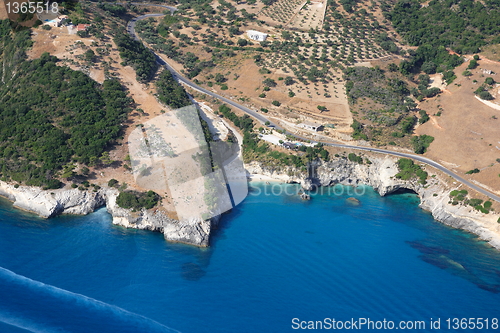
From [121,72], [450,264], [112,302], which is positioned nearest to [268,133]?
[121,72]

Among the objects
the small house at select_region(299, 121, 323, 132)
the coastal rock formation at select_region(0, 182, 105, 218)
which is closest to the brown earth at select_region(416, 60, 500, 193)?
the small house at select_region(299, 121, 323, 132)

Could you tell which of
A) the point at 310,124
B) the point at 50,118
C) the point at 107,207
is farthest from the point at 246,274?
the point at 50,118

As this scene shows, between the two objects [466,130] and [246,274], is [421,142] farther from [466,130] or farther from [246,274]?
[246,274]

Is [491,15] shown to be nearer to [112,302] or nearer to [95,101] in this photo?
[95,101]

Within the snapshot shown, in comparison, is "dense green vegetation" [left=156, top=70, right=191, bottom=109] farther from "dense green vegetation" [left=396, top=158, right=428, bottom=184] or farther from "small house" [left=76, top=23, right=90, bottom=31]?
"dense green vegetation" [left=396, top=158, right=428, bottom=184]

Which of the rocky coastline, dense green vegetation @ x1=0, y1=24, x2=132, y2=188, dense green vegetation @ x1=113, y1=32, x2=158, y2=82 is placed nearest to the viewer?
the rocky coastline

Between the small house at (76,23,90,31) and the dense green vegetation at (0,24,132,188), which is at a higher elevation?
the small house at (76,23,90,31)
